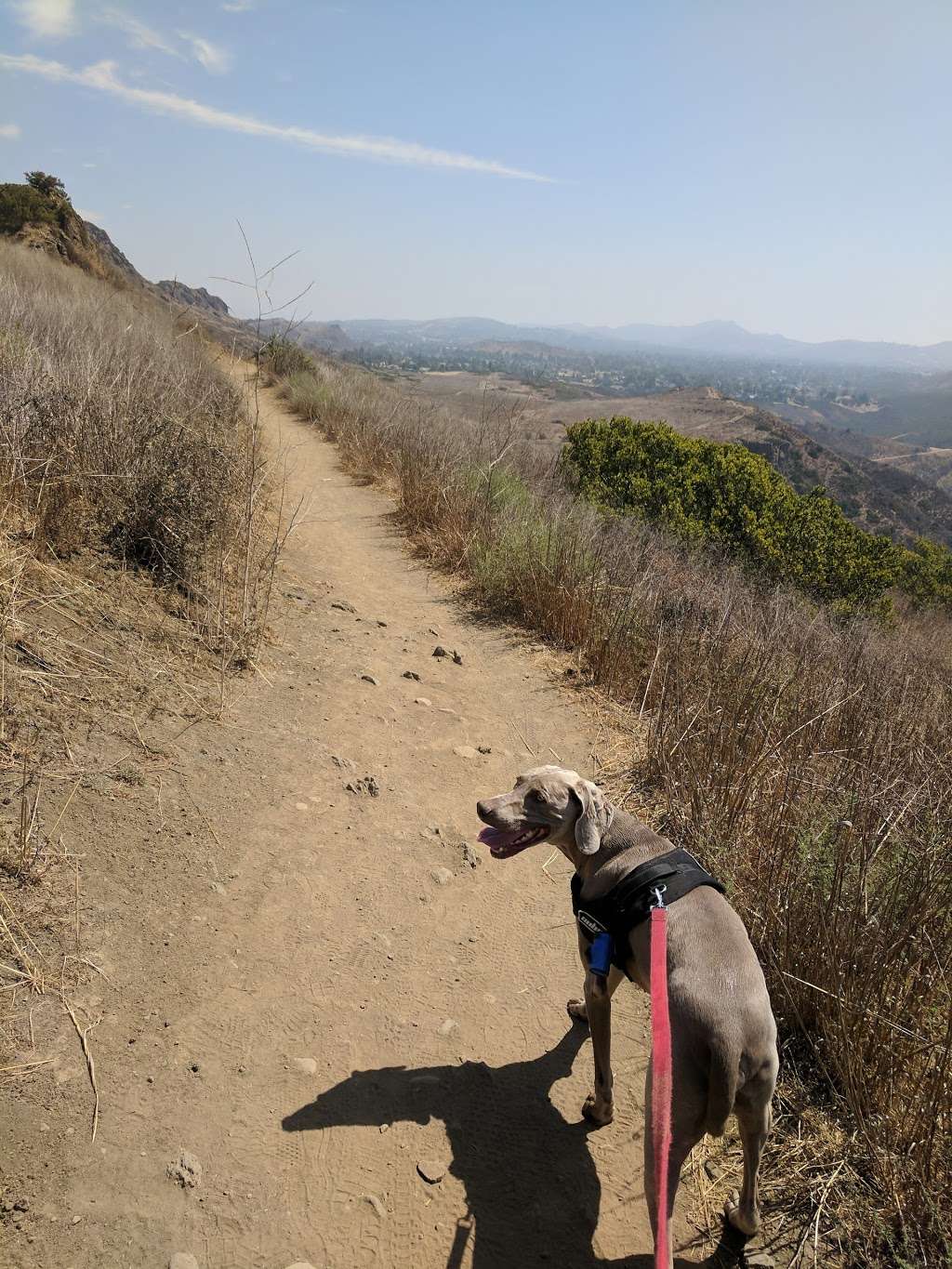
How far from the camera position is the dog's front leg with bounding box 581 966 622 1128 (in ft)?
7.78

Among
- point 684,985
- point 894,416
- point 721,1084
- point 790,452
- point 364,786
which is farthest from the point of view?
point 894,416

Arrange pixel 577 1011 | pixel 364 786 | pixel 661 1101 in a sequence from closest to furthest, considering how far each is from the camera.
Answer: pixel 661 1101, pixel 577 1011, pixel 364 786

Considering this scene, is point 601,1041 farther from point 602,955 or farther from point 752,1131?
point 752,1131

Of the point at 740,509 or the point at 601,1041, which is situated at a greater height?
the point at 740,509

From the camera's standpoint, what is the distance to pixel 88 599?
4.07 meters

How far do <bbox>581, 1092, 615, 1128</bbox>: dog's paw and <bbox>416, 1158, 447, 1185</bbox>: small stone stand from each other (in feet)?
1.70

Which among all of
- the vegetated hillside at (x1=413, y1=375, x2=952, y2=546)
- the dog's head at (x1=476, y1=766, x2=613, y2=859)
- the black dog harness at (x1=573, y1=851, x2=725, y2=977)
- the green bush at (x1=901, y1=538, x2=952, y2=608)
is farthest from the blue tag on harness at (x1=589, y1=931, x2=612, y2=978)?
the vegetated hillside at (x1=413, y1=375, x2=952, y2=546)

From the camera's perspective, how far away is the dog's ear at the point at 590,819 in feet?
8.09

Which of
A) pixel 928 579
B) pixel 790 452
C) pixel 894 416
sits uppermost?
pixel 894 416

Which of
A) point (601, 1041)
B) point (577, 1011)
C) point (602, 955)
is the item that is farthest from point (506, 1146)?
point (602, 955)

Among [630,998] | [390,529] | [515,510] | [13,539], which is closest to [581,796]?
[630,998]

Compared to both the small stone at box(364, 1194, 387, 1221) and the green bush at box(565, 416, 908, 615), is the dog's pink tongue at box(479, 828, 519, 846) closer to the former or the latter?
the small stone at box(364, 1194, 387, 1221)

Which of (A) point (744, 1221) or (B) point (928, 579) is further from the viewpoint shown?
(B) point (928, 579)

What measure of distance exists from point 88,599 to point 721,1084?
3.83m
